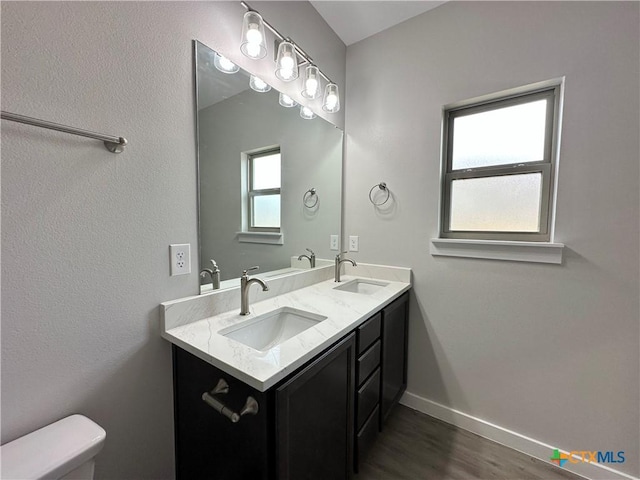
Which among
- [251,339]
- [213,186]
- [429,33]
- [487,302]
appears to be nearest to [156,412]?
[251,339]

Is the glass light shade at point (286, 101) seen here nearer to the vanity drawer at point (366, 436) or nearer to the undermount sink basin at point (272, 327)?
Result: the undermount sink basin at point (272, 327)

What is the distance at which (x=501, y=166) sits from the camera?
157 centimetres

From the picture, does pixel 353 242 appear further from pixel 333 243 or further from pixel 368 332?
pixel 368 332

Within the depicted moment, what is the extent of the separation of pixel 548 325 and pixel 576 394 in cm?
37

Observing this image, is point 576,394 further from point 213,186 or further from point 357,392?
point 213,186

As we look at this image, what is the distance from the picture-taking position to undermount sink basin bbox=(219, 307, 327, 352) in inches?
44.7

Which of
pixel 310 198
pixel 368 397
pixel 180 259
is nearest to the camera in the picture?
pixel 180 259

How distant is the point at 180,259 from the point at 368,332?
928mm

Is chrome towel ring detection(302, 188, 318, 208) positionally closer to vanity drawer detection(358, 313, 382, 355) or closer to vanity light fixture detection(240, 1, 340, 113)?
vanity light fixture detection(240, 1, 340, 113)

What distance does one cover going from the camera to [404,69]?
70.2 inches

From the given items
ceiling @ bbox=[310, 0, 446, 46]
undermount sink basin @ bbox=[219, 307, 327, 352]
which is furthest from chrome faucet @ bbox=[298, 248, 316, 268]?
ceiling @ bbox=[310, 0, 446, 46]

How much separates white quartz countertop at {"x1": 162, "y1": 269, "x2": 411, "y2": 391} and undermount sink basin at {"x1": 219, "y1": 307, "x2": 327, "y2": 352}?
0.03 m

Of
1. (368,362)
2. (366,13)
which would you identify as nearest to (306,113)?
(366,13)

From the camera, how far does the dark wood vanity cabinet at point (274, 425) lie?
0.78 metres
